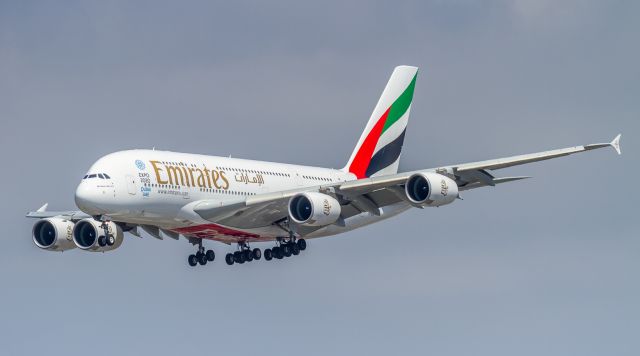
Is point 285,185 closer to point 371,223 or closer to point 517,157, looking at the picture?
point 371,223

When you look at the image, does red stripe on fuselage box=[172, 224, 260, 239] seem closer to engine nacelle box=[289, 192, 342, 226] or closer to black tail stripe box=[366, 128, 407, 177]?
engine nacelle box=[289, 192, 342, 226]

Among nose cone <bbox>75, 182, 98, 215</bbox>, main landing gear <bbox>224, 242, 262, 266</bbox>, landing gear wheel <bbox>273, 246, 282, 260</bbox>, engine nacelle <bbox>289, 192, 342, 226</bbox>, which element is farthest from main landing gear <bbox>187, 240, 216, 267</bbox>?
nose cone <bbox>75, 182, 98, 215</bbox>

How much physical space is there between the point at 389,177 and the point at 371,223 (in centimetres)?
1130

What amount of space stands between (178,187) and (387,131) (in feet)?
65.2

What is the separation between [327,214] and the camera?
6725cm

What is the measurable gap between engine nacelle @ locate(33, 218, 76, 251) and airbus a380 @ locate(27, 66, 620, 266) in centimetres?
5

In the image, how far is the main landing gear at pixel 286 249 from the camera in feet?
242

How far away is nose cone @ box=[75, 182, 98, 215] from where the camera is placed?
211 feet

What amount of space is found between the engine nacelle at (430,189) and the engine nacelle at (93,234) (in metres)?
15.7

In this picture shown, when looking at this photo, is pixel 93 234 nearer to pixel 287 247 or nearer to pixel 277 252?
pixel 277 252

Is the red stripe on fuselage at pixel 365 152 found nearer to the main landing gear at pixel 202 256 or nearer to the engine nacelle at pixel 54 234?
the main landing gear at pixel 202 256

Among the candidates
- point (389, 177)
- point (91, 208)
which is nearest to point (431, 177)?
point (389, 177)

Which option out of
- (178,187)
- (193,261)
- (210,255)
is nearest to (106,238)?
(178,187)

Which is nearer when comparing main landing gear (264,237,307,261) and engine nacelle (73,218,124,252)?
engine nacelle (73,218,124,252)
